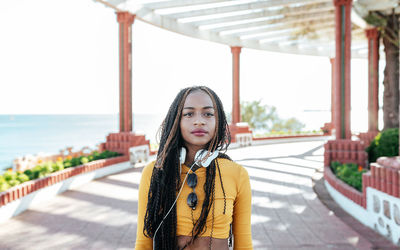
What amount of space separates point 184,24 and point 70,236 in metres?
8.68

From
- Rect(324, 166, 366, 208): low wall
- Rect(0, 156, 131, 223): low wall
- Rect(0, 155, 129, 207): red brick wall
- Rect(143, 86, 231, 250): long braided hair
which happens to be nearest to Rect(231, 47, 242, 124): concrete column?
Rect(0, 156, 131, 223): low wall

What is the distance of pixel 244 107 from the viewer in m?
33.4

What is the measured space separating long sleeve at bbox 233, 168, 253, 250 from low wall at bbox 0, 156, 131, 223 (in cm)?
403

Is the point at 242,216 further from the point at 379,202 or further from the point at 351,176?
the point at 351,176

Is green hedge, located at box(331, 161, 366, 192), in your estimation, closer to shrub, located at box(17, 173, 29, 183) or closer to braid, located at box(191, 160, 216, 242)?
braid, located at box(191, 160, 216, 242)

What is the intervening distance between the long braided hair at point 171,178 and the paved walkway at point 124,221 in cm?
238

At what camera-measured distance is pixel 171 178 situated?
1271mm

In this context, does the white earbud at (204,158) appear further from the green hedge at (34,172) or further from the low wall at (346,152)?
the low wall at (346,152)

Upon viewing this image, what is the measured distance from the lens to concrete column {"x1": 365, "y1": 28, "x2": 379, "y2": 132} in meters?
11.2

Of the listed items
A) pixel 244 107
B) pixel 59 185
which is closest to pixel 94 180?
pixel 59 185

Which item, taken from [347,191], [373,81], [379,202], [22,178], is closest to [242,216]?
[379,202]

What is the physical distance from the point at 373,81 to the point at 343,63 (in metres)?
5.28

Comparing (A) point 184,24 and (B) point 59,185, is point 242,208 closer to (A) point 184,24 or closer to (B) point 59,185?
(B) point 59,185

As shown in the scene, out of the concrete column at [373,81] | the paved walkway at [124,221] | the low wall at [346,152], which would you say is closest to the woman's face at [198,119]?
the paved walkway at [124,221]
